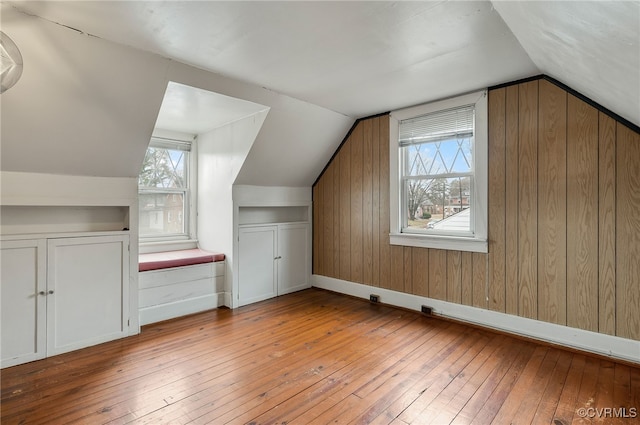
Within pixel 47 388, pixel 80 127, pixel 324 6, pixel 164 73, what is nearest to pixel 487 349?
pixel 324 6

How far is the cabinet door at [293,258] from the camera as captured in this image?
431 cm

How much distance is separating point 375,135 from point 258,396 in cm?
307

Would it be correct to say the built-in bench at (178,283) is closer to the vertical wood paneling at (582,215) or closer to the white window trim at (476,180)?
the white window trim at (476,180)

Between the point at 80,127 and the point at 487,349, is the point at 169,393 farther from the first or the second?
the point at 487,349

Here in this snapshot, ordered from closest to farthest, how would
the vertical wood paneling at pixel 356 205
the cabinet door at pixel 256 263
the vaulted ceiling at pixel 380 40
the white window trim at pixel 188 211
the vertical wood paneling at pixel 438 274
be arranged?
the vaulted ceiling at pixel 380 40 < the vertical wood paneling at pixel 438 274 < the cabinet door at pixel 256 263 < the white window trim at pixel 188 211 < the vertical wood paneling at pixel 356 205

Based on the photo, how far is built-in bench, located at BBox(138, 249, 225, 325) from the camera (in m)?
3.21

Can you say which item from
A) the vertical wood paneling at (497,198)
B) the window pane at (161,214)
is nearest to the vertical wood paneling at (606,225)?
the vertical wood paneling at (497,198)

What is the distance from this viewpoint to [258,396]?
2014 mm

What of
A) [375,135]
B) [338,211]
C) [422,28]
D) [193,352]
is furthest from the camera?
Answer: [338,211]

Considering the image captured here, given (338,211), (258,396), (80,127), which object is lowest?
(258,396)

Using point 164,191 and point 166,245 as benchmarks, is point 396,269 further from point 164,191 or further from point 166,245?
point 164,191

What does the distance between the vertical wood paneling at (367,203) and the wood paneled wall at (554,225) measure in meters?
0.55

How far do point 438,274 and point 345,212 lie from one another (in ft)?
4.75

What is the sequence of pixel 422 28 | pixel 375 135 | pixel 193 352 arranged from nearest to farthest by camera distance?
1. pixel 422 28
2. pixel 193 352
3. pixel 375 135
